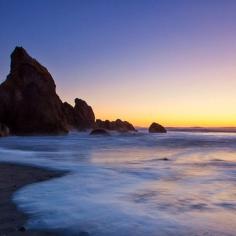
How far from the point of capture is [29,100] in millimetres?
66188

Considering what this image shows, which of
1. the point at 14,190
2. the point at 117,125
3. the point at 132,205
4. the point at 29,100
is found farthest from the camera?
the point at 117,125

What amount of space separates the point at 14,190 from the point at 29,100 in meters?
58.3

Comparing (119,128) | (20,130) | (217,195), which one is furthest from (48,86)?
(217,195)

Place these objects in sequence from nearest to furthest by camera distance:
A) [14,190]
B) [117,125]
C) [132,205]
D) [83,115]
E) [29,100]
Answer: [132,205] → [14,190] → [29,100] → [117,125] → [83,115]

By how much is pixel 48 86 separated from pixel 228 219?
65.5 metres

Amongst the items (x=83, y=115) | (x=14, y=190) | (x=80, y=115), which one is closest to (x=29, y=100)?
(x=80, y=115)

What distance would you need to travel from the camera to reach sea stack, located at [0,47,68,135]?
63469 mm

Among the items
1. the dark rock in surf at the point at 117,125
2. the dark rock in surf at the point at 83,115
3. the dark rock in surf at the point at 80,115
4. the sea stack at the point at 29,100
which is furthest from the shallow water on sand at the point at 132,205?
the dark rock in surf at the point at 83,115

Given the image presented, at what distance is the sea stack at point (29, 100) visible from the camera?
63469 mm

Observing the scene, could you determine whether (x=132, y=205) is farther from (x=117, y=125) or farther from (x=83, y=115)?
→ (x=83, y=115)

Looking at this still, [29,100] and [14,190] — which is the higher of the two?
[29,100]

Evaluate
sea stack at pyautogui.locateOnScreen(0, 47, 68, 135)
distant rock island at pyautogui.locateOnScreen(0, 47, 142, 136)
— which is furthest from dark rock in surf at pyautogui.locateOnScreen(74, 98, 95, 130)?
sea stack at pyautogui.locateOnScreen(0, 47, 68, 135)

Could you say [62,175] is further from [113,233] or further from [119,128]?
[119,128]

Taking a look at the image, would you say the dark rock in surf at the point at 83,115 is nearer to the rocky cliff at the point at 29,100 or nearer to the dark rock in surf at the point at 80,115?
the dark rock in surf at the point at 80,115
